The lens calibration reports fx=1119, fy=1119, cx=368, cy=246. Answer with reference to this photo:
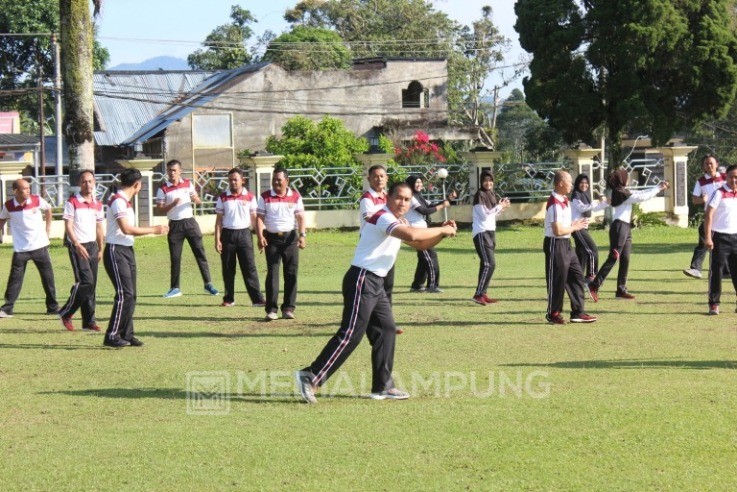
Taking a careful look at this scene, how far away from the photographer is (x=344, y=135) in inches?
1527

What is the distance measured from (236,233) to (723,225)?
6.20 meters

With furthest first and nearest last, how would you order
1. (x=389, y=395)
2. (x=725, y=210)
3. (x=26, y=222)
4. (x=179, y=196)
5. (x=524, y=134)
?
(x=524, y=134), (x=179, y=196), (x=26, y=222), (x=725, y=210), (x=389, y=395)

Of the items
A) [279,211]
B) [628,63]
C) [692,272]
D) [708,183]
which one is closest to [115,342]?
[279,211]

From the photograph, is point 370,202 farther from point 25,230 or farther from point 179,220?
point 179,220

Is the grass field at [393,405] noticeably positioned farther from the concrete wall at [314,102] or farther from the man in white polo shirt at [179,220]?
the concrete wall at [314,102]

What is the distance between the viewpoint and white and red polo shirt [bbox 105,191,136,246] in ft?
36.9

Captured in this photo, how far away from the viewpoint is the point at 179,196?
640 inches

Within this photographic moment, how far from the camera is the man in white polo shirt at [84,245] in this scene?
1282 centimetres

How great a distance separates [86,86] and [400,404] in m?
13.7

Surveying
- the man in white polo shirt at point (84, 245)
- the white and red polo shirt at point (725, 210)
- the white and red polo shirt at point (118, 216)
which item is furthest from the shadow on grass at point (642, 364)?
the man in white polo shirt at point (84, 245)

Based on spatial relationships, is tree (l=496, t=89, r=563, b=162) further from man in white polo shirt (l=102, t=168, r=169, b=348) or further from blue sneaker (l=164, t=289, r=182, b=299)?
man in white polo shirt (l=102, t=168, r=169, b=348)

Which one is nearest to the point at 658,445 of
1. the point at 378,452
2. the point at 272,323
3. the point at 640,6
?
the point at 378,452

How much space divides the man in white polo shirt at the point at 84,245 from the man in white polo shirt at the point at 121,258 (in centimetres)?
140

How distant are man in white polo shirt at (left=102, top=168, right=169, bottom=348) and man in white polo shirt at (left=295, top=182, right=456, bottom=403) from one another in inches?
130
